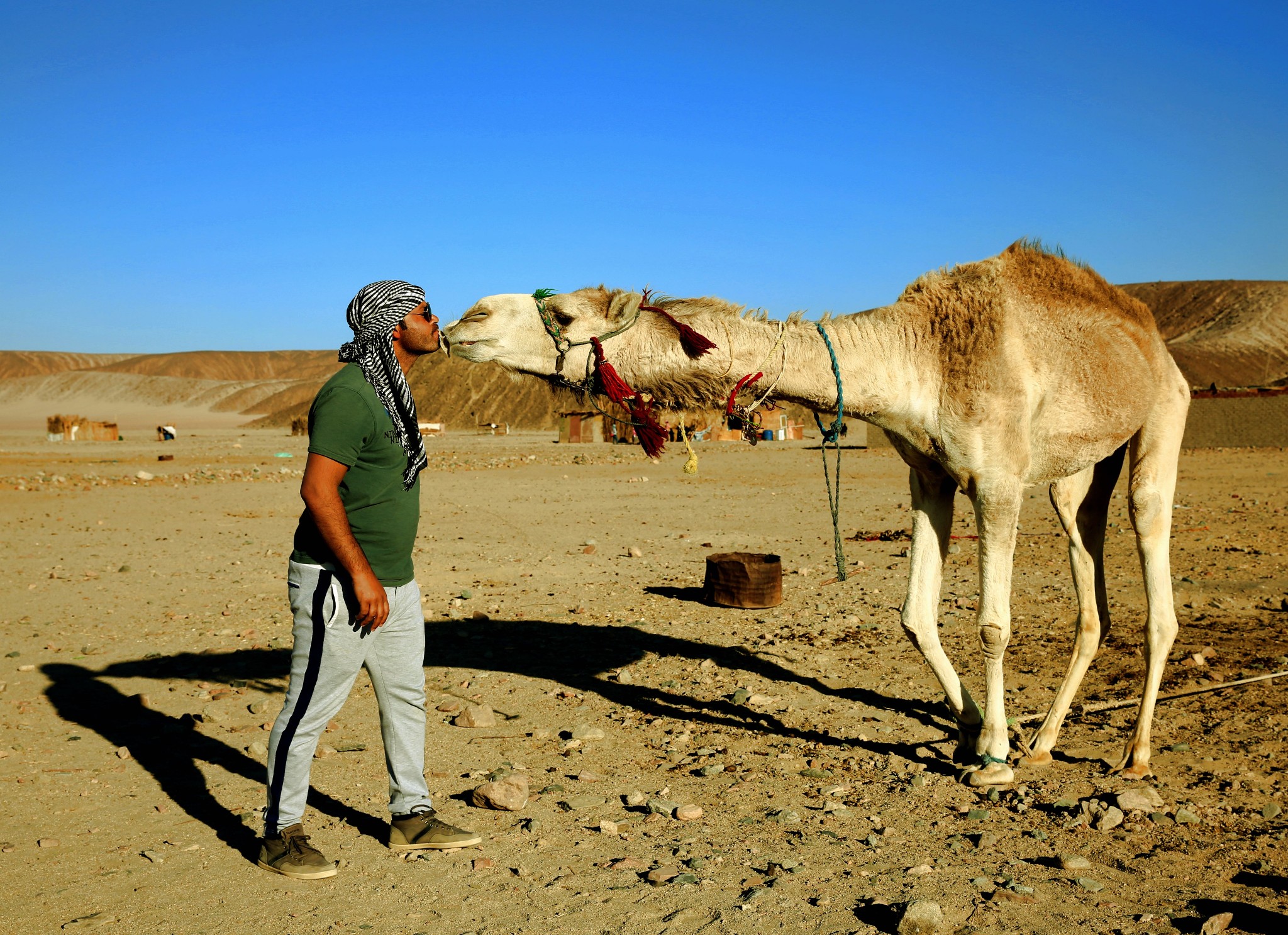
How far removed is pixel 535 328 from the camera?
186 inches

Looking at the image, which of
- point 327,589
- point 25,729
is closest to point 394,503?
point 327,589

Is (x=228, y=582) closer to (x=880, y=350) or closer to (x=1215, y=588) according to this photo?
(x=880, y=350)

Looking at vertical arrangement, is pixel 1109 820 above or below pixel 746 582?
below

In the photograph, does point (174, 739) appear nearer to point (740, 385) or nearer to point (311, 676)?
point (311, 676)

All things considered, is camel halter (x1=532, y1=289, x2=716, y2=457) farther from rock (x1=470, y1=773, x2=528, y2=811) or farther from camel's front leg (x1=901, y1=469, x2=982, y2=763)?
rock (x1=470, y1=773, x2=528, y2=811)

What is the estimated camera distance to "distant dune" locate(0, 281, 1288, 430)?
316 feet

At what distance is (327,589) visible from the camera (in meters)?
3.99

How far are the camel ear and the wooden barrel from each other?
192 inches

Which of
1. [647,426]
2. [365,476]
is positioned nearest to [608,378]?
[647,426]

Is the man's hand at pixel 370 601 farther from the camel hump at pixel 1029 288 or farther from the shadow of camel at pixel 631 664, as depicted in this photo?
the camel hump at pixel 1029 288

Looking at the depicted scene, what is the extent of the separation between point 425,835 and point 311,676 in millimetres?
913

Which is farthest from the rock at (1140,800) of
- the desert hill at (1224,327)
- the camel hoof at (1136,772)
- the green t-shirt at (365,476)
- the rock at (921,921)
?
the desert hill at (1224,327)

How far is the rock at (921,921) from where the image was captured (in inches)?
135

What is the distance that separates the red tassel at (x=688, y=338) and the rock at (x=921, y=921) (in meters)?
2.68
